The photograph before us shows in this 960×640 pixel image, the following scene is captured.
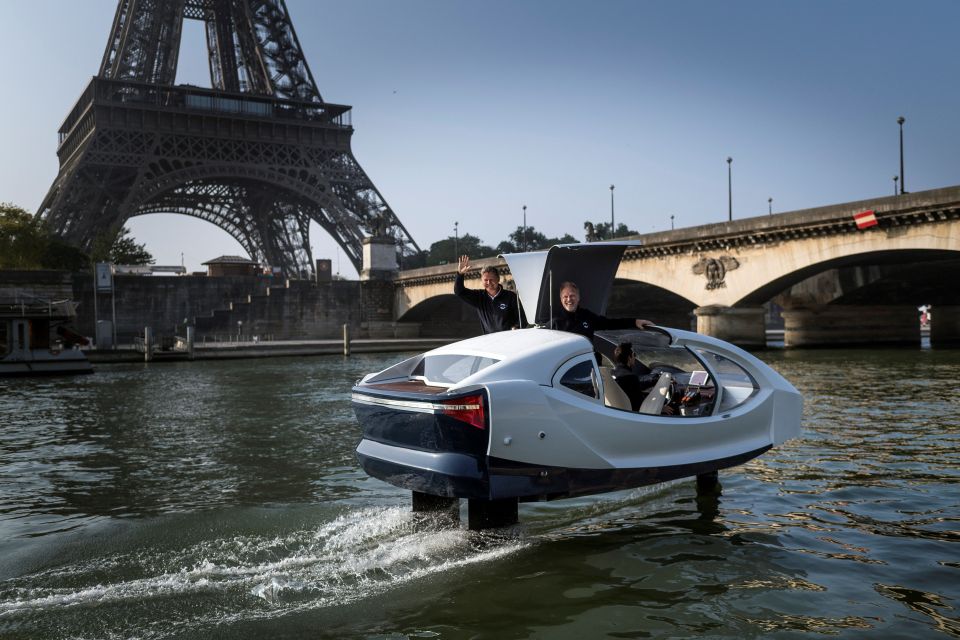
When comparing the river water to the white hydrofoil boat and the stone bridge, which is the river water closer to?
the white hydrofoil boat

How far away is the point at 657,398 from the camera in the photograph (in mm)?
7770

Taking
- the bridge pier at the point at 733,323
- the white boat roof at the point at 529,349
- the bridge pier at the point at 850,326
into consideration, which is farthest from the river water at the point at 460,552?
the bridge pier at the point at 850,326

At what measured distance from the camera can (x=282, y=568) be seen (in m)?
6.10

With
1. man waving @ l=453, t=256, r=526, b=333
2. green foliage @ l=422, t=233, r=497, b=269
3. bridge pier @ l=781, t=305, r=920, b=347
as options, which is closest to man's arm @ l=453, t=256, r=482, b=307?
A: man waving @ l=453, t=256, r=526, b=333

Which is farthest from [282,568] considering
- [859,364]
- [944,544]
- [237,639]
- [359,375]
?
[859,364]

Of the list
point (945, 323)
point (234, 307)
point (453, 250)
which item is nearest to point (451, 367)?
point (945, 323)

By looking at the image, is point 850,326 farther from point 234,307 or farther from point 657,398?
point 657,398

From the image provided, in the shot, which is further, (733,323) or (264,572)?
(733,323)

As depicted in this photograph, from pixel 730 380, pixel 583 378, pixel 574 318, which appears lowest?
pixel 730 380

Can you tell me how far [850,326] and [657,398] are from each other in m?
41.2

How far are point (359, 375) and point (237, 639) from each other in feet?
81.3

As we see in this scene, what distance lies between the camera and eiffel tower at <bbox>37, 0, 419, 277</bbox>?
2413 inches

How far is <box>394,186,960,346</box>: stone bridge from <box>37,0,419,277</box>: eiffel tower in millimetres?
18798

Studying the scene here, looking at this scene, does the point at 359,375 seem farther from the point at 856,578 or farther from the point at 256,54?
the point at 256,54
